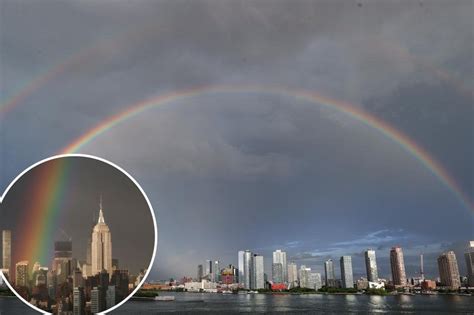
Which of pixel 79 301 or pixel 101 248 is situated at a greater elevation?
pixel 101 248

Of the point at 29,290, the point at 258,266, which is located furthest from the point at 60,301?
the point at 258,266

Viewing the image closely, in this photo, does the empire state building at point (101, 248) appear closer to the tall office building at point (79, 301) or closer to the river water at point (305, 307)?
the tall office building at point (79, 301)

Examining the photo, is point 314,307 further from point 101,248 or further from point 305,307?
point 101,248

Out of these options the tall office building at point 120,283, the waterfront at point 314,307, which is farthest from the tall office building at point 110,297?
the waterfront at point 314,307

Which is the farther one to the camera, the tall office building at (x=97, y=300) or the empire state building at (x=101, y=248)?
the empire state building at (x=101, y=248)

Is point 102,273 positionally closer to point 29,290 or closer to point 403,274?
point 29,290

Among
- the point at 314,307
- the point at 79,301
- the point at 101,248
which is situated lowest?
the point at 314,307

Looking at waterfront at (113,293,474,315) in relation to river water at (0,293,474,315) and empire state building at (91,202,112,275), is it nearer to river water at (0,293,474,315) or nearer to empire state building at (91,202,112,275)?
river water at (0,293,474,315)

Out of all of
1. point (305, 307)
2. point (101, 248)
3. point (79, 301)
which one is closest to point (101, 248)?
point (101, 248)
